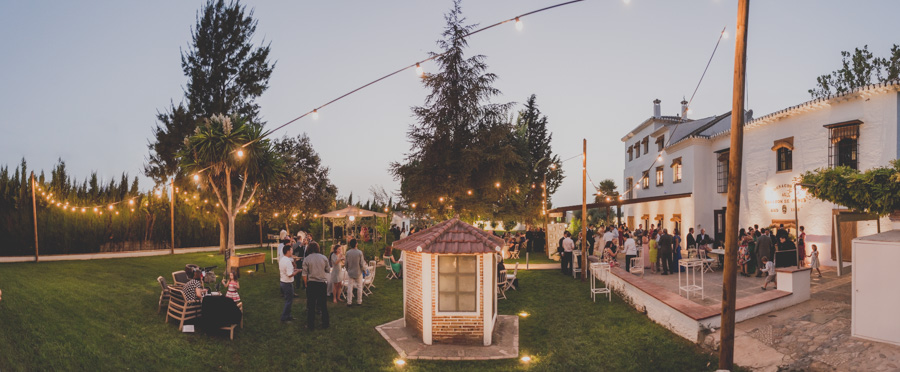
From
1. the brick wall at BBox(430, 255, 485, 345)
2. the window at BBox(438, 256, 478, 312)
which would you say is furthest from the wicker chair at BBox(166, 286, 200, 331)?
the window at BBox(438, 256, 478, 312)

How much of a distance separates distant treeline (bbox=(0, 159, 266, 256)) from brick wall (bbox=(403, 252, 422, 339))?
1456cm

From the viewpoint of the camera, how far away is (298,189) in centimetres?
2517

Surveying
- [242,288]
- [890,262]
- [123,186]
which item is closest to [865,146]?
[890,262]

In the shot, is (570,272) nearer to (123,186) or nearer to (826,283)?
(826,283)

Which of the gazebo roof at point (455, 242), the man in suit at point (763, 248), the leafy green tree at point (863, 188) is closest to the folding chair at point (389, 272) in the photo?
the gazebo roof at point (455, 242)

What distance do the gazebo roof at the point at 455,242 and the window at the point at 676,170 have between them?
17.6 metres

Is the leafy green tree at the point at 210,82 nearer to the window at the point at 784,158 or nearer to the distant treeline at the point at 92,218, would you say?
the distant treeline at the point at 92,218

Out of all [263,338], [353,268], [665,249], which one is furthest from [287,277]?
[665,249]

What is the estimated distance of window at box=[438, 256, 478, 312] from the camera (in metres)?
7.89

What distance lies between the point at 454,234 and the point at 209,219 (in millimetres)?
19700

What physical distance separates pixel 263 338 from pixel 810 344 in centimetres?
888

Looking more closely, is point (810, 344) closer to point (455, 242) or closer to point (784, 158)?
point (455, 242)

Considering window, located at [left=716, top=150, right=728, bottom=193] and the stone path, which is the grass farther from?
window, located at [left=716, top=150, right=728, bottom=193]

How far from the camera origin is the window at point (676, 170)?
2249cm
